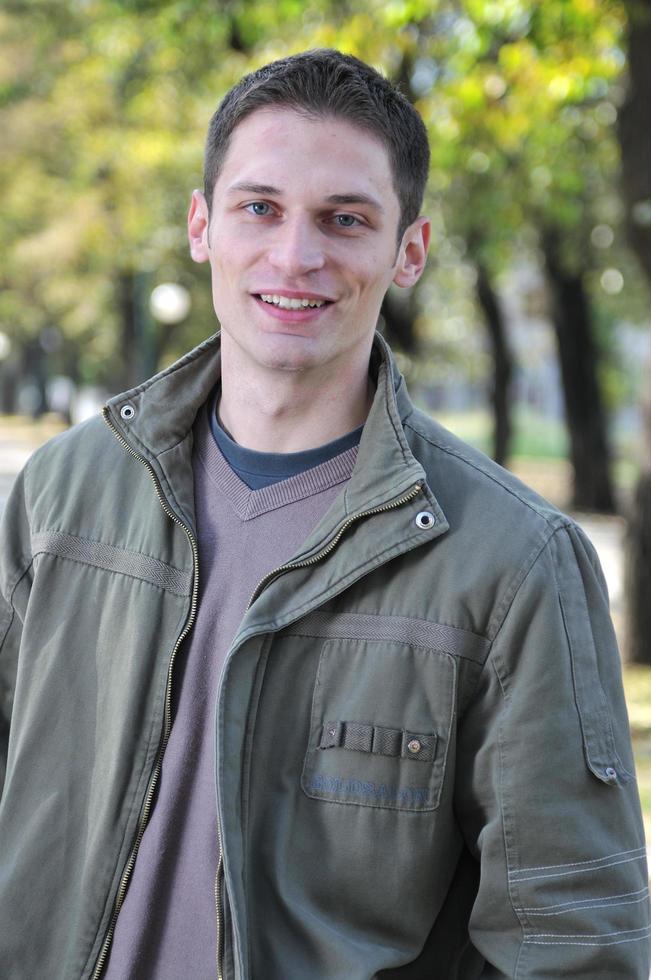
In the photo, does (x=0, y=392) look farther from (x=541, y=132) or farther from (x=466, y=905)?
(x=466, y=905)

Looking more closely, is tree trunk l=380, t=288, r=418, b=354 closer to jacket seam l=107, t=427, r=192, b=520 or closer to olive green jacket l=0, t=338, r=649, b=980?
jacket seam l=107, t=427, r=192, b=520

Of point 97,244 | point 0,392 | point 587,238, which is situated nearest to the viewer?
point 587,238

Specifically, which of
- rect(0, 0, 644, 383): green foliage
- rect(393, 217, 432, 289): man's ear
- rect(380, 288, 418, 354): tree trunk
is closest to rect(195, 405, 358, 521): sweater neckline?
rect(393, 217, 432, 289): man's ear

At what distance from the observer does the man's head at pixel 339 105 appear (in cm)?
251

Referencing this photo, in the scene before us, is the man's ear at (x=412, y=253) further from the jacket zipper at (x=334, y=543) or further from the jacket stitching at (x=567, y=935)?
the jacket stitching at (x=567, y=935)

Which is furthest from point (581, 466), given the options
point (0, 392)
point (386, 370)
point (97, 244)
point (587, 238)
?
point (0, 392)

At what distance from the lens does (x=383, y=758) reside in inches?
90.2

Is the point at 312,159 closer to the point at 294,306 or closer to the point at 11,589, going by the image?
the point at 294,306

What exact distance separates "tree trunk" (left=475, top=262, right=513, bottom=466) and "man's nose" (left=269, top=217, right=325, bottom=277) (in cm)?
2235

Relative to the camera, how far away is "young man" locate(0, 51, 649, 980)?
2.26 m

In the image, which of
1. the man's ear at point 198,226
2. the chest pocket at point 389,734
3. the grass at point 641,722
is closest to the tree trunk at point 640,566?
the grass at point 641,722

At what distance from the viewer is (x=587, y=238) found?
68.7ft

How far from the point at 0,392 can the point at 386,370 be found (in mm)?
65328

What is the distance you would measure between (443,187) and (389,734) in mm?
15610
